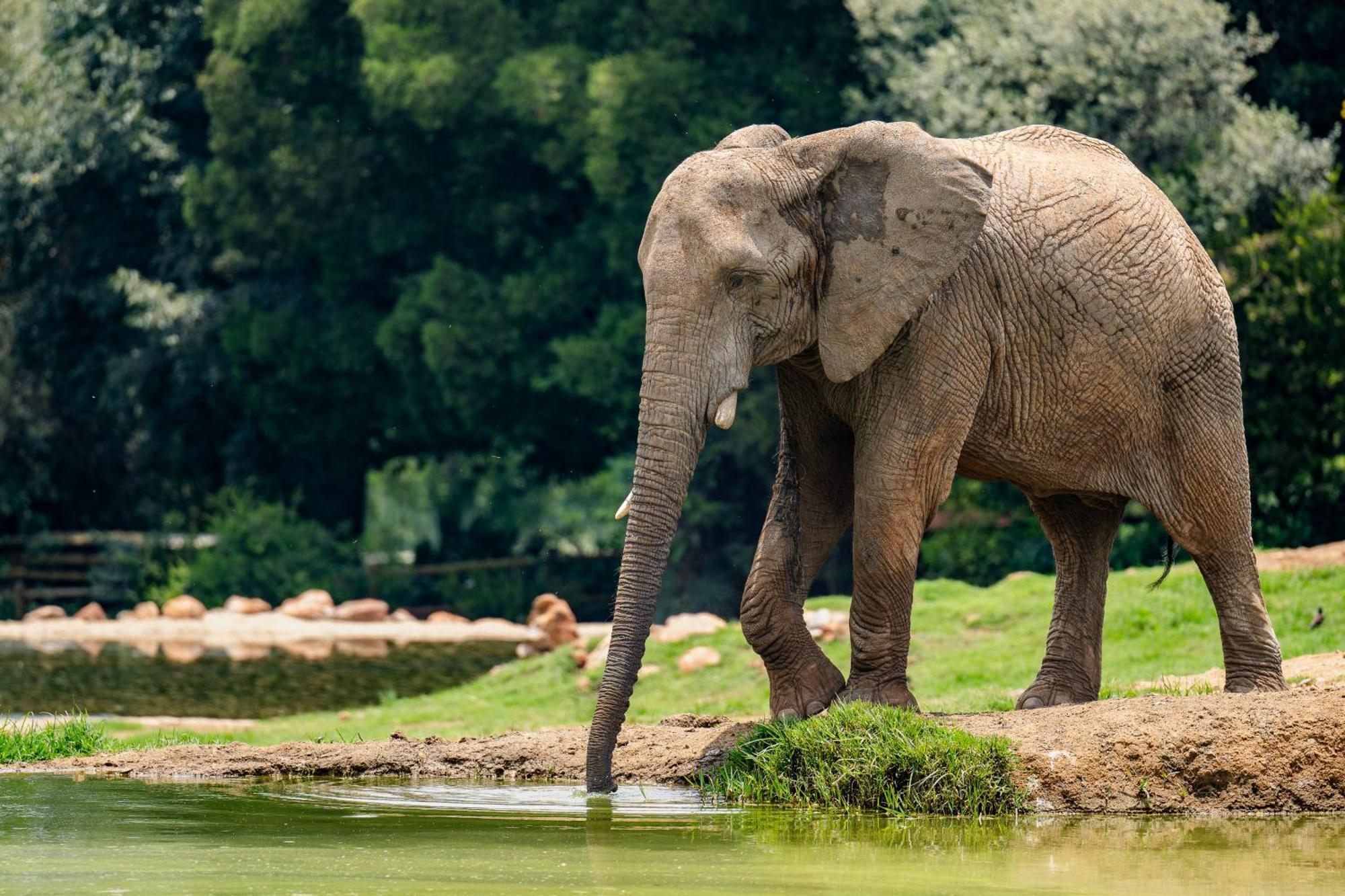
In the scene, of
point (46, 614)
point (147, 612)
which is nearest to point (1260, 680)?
point (147, 612)

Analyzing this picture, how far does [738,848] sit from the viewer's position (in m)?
7.77

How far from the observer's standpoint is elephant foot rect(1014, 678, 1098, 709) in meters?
11.1

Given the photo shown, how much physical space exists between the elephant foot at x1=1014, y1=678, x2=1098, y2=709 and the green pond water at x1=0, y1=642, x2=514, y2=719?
774 centimetres

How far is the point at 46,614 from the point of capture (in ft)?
93.6

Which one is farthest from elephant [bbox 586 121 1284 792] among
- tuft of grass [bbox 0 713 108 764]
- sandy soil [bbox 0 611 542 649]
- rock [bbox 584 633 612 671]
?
sandy soil [bbox 0 611 542 649]

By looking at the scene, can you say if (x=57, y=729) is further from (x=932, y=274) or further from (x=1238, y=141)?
(x=1238, y=141)

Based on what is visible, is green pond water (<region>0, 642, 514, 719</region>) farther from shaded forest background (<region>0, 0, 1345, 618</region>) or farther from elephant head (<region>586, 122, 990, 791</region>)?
elephant head (<region>586, 122, 990, 791</region>)

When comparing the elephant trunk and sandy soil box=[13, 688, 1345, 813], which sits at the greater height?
the elephant trunk

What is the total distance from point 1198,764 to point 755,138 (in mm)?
3485

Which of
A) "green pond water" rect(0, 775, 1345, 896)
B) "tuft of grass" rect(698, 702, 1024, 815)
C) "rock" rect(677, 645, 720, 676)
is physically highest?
"rock" rect(677, 645, 720, 676)

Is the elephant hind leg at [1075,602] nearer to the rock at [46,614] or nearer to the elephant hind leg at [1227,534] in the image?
the elephant hind leg at [1227,534]

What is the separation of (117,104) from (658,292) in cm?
2719

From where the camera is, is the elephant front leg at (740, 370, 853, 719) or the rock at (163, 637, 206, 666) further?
the rock at (163, 637, 206, 666)

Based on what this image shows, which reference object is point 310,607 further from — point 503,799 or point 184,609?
point 503,799
